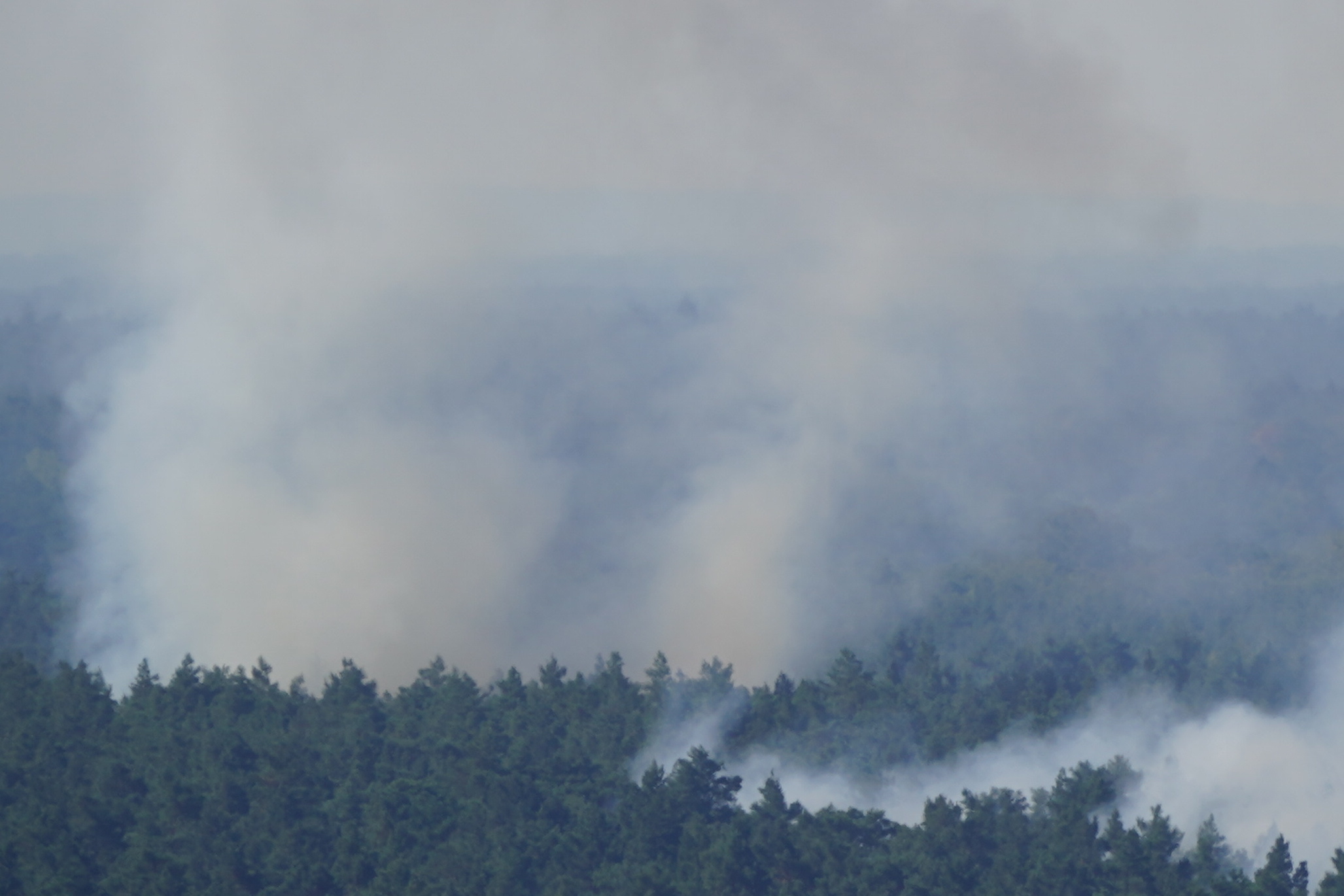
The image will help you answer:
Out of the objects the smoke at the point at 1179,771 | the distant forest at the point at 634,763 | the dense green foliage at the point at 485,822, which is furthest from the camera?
the smoke at the point at 1179,771

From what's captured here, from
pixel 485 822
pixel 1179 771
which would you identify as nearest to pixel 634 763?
pixel 485 822

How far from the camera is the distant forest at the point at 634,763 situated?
29172 millimetres

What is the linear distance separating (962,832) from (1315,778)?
8.35 meters

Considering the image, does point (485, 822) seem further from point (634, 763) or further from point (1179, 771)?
point (1179, 771)

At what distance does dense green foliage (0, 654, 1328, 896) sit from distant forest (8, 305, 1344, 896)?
52mm

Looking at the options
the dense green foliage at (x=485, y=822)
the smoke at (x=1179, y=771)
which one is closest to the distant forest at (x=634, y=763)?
the dense green foliage at (x=485, y=822)

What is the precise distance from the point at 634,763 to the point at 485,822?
581 cm

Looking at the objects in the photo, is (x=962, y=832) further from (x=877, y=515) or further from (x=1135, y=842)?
(x=877, y=515)

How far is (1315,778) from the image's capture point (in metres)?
34.5

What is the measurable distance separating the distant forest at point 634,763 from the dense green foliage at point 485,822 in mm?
52

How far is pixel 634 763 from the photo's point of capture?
37219mm

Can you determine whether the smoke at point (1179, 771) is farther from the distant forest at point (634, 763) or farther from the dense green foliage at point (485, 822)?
the dense green foliage at point (485, 822)

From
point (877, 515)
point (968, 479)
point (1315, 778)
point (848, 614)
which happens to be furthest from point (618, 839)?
point (968, 479)

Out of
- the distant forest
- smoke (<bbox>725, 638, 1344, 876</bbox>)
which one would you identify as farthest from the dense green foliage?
smoke (<bbox>725, 638, 1344, 876</bbox>)
